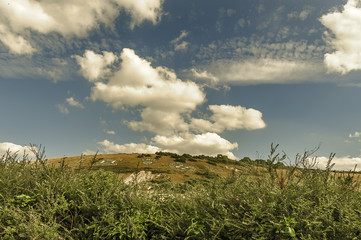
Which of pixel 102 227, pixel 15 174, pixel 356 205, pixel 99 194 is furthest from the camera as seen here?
pixel 15 174

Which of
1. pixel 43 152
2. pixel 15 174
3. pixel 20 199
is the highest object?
pixel 43 152

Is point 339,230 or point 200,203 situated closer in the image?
point 339,230

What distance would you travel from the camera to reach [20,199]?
600 cm

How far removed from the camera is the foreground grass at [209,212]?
4.00 metres

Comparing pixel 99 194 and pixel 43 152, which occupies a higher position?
pixel 43 152

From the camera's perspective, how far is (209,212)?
4.92 meters

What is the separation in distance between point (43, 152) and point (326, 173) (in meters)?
8.90

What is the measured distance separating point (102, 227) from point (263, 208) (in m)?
3.60

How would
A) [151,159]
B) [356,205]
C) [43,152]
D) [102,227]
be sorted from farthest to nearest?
[151,159] < [43,152] < [102,227] < [356,205]

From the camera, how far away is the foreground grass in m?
4.00

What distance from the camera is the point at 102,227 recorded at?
5141 millimetres

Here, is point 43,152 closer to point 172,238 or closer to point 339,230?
point 172,238

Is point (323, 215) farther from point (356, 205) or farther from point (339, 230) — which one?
point (356, 205)

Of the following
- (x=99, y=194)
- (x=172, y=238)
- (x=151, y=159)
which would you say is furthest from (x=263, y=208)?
(x=151, y=159)
